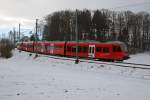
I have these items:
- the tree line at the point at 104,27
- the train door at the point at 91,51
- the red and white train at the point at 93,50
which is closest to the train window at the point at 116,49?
the red and white train at the point at 93,50

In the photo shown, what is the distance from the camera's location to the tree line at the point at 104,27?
97875mm

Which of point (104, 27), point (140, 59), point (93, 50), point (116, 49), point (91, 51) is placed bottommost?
point (140, 59)

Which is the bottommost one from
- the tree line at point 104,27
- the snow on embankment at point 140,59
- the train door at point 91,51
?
the snow on embankment at point 140,59

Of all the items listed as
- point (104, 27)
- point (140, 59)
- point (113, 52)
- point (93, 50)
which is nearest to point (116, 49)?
point (113, 52)

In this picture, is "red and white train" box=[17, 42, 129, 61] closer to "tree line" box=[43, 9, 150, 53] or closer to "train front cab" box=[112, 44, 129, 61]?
"train front cab" box=[112, 44, 129, 61]

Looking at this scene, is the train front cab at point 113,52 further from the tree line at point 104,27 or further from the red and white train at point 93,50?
the tree line at point 104,27

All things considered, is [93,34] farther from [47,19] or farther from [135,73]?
[135,73]

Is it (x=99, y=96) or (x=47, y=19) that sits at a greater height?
(x=47, y=19)

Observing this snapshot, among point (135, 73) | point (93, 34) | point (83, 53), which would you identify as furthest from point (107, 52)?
point (93, 34)

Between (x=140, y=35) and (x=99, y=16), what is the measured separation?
16.6 meters

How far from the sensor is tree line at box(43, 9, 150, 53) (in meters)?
97.9

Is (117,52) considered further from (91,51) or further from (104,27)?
(104,27)

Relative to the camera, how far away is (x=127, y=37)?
9844cm

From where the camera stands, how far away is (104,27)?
3917 inches
